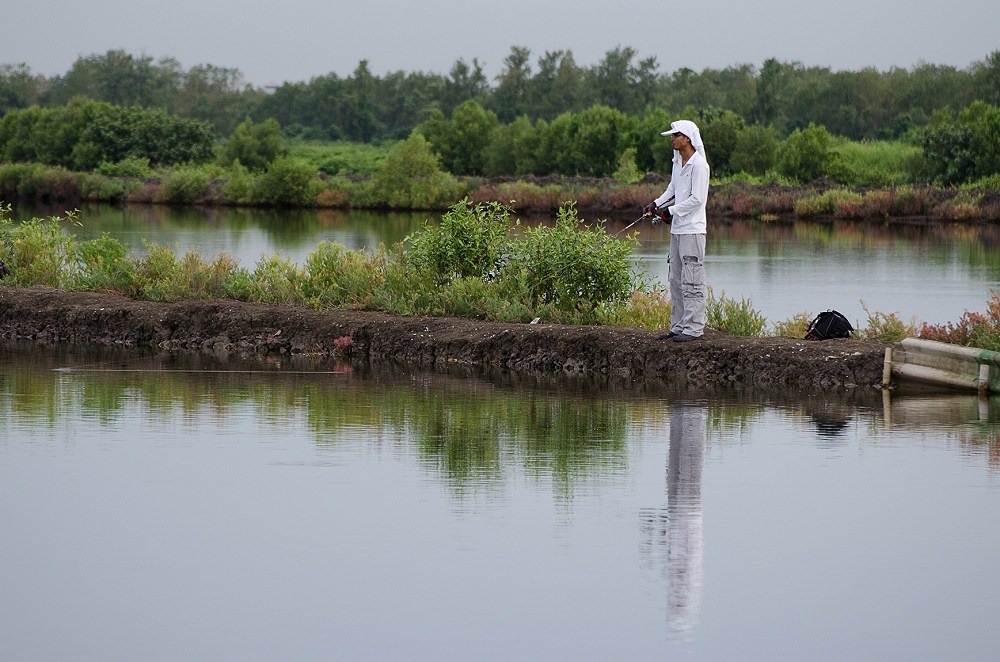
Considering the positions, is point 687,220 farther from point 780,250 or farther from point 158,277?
point 780,250

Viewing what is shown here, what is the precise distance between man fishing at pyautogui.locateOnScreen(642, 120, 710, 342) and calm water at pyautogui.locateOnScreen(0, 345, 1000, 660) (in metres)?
1.28

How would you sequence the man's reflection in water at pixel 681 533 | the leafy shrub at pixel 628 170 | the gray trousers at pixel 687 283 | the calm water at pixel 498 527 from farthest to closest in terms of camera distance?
the leafy shrub at pixel 628 170, the gray trousers at pixel 687 283, the man's reflection in water at pixel 681 533, the calm water at pixel 498 527

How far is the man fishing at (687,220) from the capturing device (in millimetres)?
14844

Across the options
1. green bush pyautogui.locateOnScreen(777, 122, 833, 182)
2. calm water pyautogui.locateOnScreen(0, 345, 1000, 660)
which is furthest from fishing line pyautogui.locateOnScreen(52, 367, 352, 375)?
green bush pyautogui.locateOnScreen(777, 122, 833, 182)

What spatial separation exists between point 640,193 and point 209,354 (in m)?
45.3

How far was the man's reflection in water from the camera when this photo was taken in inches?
311

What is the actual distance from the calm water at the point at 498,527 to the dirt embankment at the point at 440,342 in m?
0.82

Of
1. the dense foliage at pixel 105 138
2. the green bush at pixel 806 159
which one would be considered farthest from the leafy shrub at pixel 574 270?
the dense foliage at pixel 105 138

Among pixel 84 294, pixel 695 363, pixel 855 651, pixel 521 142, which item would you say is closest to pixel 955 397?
pixel 695 363

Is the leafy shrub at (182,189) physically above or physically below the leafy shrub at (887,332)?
above

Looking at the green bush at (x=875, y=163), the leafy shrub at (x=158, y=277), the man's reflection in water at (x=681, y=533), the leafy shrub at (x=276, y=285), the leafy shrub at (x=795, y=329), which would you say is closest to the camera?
the man's reflection in water at (x=681, y=533)

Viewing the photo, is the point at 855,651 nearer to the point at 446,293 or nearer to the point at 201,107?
the point at 446,293

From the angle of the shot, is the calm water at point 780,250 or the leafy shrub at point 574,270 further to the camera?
the calm water at point 780,250

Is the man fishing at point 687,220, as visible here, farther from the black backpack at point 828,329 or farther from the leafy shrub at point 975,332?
the leafy shrub at point 975,332
